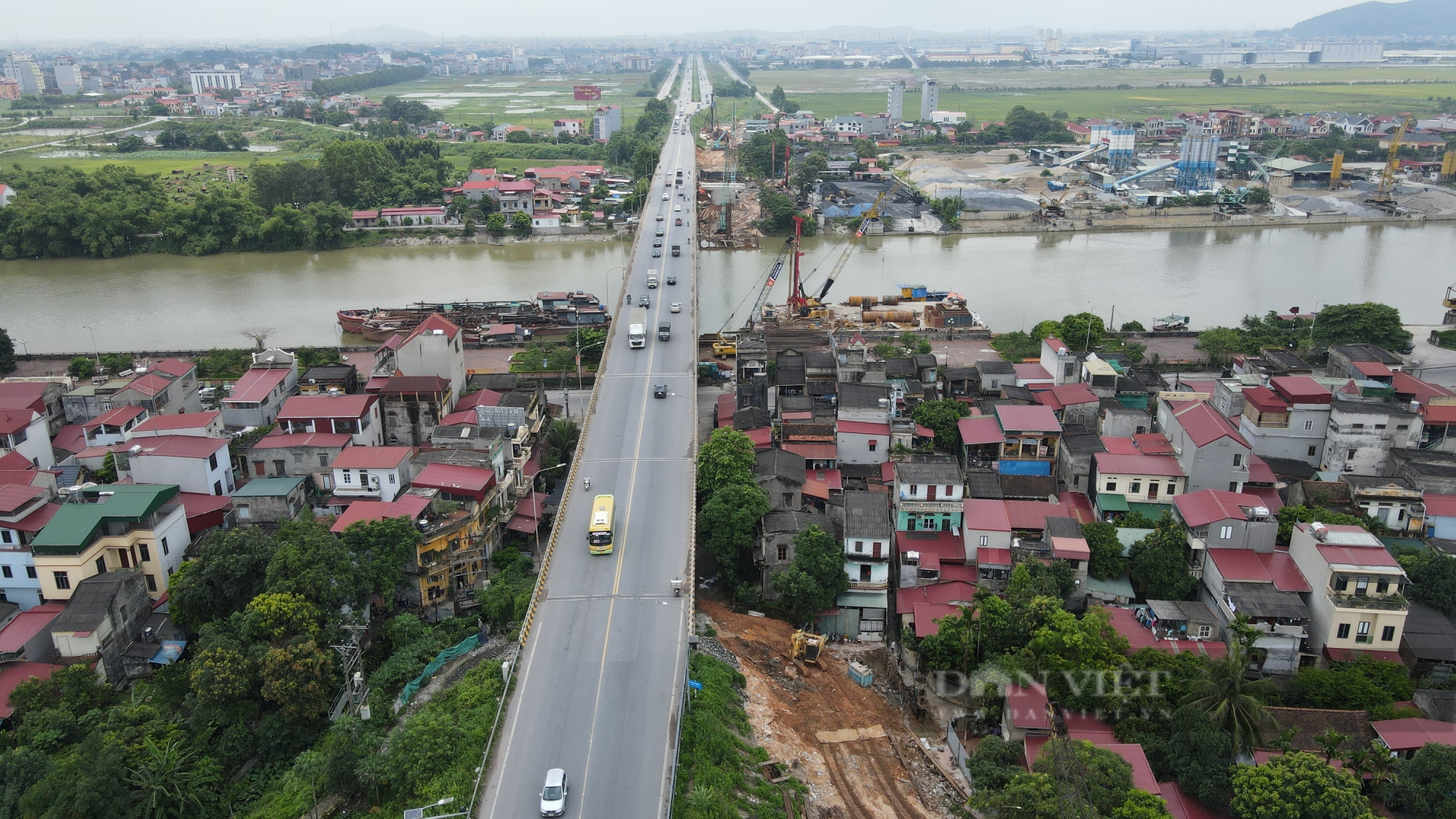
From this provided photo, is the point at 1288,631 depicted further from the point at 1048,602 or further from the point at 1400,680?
the point at 1048,602

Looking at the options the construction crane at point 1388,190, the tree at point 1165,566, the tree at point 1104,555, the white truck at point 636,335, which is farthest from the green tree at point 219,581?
the construction crane at point 1388,190

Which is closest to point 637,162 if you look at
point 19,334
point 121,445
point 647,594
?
point 19,334

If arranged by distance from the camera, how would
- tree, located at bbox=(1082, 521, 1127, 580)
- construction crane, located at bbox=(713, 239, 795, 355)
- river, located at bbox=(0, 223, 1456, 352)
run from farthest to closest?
river, located at bbox=(0, 223, 1456, 352), construction crane, located at bbox=(713, 239, 795, 355), tree, located at bbox=(1082, 521, 1127, 580)

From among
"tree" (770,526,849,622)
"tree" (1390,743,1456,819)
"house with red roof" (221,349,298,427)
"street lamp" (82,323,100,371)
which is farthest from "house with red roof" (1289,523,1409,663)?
"street lamp" (82,323,100,371)

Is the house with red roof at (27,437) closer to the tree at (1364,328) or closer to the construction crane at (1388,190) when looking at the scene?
the tree at (1364,328)

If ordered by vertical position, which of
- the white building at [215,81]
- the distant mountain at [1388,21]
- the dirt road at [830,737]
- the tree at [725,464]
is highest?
the distant mountain at [1388,21]

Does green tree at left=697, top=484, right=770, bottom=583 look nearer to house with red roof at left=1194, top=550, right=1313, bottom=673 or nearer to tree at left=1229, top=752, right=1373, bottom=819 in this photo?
house with red roof at left=1194, top=550, right=1313, bottom=673
